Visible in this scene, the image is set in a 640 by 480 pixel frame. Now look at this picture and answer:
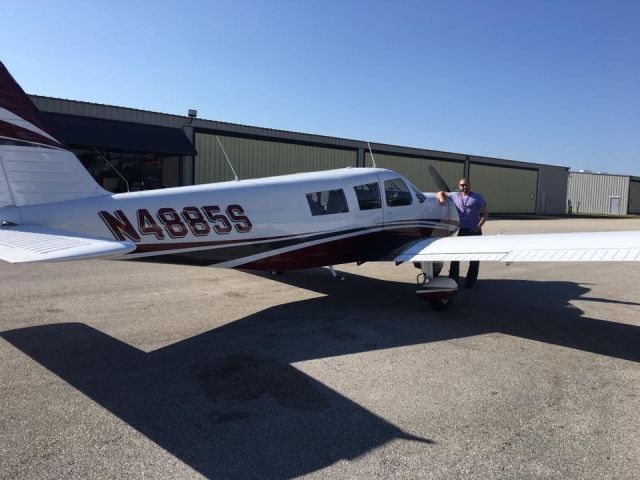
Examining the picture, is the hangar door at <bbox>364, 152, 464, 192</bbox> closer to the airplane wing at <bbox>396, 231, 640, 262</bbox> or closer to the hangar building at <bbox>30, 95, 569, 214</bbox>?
the hangar building at <bbox>30, 95, 569, 214</bbox>

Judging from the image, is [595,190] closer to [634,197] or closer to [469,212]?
[634,197]

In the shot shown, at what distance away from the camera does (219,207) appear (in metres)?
6.29

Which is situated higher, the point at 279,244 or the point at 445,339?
the point at 279,244

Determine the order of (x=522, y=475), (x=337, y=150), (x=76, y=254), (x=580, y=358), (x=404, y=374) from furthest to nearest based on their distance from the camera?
(x=337, y=150), (x=580, y=358), (x=404, y=374), (x=76, y=254), (x=522, y=475)

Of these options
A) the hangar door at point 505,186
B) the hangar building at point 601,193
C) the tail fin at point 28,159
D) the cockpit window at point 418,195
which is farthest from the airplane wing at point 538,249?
the hangar building at point 601,193

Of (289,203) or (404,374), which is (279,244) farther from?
(404,374)

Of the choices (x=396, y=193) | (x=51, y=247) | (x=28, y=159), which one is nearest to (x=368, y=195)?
(x=396, y=193)

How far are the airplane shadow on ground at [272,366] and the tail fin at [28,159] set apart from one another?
1651mm

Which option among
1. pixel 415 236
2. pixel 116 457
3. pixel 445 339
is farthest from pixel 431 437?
pixel 415 236

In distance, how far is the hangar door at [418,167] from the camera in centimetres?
3341

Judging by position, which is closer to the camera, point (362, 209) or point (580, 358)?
point (580, 358)

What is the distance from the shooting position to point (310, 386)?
429 cm

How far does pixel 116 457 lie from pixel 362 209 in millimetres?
5509

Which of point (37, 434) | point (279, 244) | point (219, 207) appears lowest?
point (37, 434)
